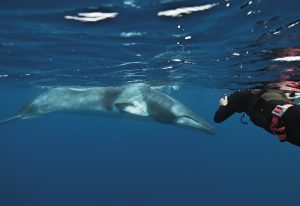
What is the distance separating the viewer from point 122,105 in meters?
13.9

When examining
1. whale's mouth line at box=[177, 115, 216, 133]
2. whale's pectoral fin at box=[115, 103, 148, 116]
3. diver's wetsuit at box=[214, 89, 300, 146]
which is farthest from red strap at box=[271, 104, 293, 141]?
whale's pectoral fin at box=[115, 103, 148, 116]

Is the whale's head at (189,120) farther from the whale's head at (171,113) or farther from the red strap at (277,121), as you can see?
the red strap at (277,121)

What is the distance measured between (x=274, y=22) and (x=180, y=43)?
3405mm

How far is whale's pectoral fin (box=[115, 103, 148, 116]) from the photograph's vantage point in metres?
14.0

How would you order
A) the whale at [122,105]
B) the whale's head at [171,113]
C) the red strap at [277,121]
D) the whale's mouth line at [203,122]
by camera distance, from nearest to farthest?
1. the red strap at [277,121]
2. the whale's mouth line at [203,122]
3. the whale's head at [171,113]
4. the whale at [122,105]

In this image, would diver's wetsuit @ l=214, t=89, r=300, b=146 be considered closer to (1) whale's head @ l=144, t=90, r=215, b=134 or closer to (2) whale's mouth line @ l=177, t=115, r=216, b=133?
(2) whale's mouth line @ l=177, t=115, r=216, b=133

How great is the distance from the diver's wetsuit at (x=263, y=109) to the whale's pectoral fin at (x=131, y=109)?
6.41 metres

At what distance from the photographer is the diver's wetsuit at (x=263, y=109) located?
555cm

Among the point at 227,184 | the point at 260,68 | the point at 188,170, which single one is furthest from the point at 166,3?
the point at 188,170

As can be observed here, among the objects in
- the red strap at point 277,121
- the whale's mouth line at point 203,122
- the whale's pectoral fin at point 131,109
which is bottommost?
the whale's mouth line at point 203,122

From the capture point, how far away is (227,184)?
53906mm

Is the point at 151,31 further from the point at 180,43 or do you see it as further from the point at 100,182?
the point at 100,182

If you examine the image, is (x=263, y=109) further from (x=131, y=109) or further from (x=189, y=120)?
(x=131, y=109)

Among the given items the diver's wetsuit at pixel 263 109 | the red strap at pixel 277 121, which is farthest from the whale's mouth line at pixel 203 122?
the red strap at pixel 277 121
